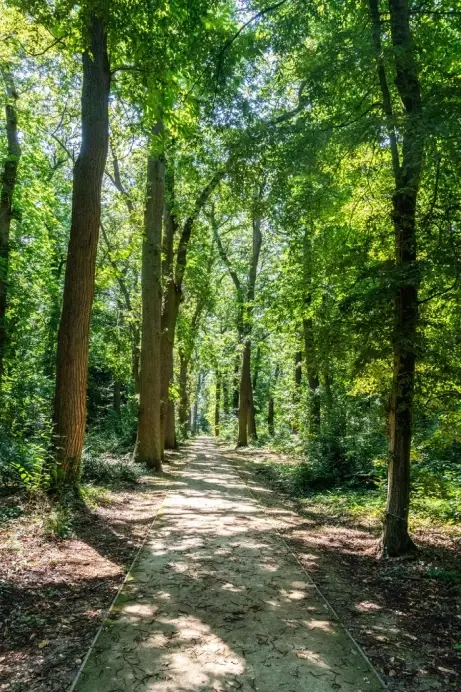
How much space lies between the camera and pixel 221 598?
4.55 meters

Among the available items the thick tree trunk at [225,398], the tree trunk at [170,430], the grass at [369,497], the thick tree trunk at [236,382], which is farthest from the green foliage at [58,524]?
the thick tree trunk at [225,398]

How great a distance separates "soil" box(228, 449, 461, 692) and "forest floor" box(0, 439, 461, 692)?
2cm

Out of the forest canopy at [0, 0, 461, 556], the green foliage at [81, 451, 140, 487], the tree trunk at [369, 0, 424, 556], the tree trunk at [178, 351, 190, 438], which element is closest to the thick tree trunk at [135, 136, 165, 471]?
the forest canopy at [0, 0, 461, 556]

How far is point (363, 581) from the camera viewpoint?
5.35 metres

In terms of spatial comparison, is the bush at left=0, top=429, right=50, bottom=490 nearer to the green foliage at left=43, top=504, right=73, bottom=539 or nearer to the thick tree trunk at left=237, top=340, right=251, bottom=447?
the green foliage at left=43, top=504, right=73, bottom=539

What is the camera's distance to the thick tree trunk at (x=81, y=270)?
771 centimetres

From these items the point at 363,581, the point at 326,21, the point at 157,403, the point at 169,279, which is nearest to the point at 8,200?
the point at 169,279

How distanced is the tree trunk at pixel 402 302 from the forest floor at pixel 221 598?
2.00 feet

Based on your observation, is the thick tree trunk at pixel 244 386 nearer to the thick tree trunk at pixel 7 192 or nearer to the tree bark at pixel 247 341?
the tree bark at pixel 247 341

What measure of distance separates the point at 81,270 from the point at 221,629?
19.5 feet

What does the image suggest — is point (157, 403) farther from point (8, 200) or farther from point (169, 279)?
point (8, 200)

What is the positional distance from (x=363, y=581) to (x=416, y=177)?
174 inches

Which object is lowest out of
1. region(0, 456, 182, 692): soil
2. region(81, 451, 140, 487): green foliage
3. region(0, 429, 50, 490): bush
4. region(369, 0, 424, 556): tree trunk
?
region(81, 451, 140, 487): green foliage

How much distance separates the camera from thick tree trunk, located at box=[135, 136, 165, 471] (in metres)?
13.0
